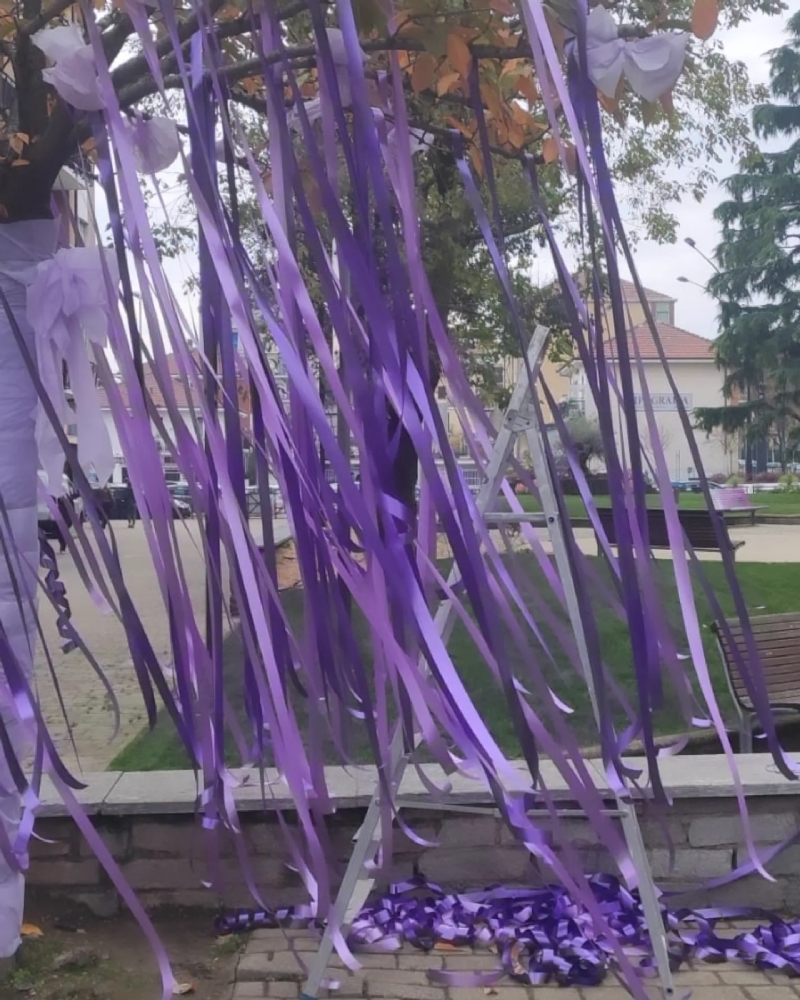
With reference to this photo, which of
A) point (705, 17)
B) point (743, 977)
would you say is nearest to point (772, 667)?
point (743, 977)

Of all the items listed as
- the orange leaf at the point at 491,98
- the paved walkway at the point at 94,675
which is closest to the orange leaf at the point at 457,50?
the orange leaf at the point at 491,98

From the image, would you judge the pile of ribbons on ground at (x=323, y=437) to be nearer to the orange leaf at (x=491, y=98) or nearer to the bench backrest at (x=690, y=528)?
the orange leaf at (x=491, y=98)

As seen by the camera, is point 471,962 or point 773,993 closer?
point 773,993

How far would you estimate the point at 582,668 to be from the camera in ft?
9.70

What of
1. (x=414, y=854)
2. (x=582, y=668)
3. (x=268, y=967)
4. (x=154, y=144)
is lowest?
(x=268, y=967)

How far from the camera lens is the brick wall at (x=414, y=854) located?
360 centimetres

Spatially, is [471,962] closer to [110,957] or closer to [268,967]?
[268,967]

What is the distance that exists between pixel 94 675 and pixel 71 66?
22.6 ft

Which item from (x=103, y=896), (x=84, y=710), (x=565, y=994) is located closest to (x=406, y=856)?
(x=565, y=994)

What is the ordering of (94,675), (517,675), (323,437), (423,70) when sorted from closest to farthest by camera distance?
(323,437) < (423,70) < (517,675) < (94,675)

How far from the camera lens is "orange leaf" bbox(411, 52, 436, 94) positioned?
A: 2.83 metres

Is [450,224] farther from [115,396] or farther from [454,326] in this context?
[115,396]

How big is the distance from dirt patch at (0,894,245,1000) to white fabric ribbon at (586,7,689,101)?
2671 millimetres

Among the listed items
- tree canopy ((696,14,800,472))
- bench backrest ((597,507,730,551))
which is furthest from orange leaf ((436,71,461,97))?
tree canopy ((696,14,800,472))
